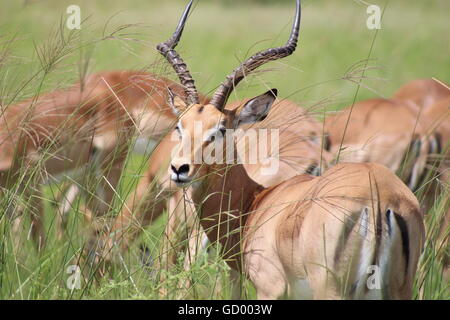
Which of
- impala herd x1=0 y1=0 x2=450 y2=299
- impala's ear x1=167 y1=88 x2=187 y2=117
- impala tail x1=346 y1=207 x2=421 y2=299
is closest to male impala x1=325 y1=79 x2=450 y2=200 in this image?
impala herd x1=0 y1=0 x2=450 y2=299

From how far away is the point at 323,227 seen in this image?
3.62 m

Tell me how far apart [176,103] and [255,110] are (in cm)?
45

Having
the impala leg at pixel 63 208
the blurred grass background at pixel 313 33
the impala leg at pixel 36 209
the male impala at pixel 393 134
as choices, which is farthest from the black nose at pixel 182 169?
the blurred grass background at pixel 313 33

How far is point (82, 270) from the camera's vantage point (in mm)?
3756

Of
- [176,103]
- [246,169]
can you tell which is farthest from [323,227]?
[246,169]

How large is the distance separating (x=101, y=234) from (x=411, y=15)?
20608 mm

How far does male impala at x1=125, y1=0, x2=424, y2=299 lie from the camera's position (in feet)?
11.6

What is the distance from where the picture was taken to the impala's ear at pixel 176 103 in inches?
191

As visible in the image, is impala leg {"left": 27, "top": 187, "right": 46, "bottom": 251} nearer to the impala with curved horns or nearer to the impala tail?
the impala with curved horns

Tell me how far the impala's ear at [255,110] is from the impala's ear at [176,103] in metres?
0.32

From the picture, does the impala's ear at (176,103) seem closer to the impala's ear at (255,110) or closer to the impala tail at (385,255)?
the impala's ear at (255,110)

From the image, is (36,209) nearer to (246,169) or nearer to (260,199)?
(260,199)

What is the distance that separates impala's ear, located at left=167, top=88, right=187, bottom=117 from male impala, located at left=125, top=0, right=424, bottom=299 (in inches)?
10.8
